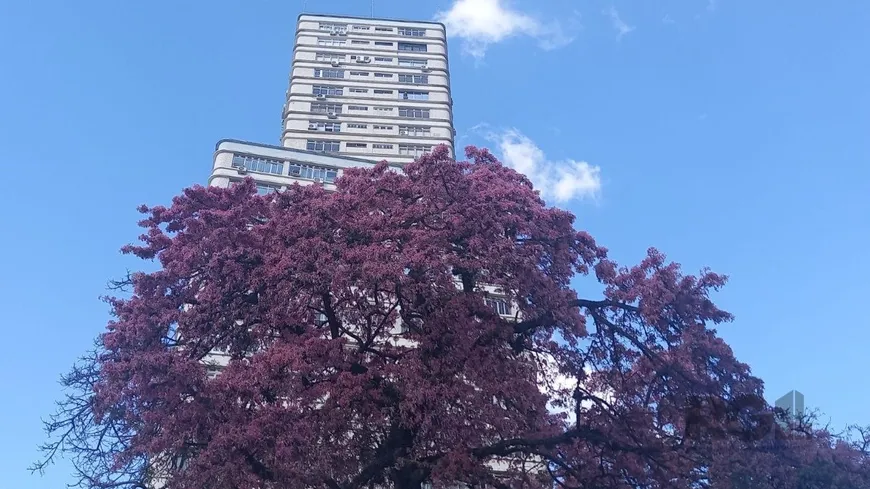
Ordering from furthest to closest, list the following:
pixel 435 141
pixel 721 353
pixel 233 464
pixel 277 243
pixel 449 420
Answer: pixel 435 141 < pixel 277 243 < pixel 721 353 < pixel 449 420 < pixel 233 464

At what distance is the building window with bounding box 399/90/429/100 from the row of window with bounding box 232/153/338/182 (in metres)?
10.6

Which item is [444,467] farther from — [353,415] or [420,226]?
[420,226]

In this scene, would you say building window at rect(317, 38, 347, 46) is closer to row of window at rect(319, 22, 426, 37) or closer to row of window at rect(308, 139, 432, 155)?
row of window at rect(319, 22, 426, 37)

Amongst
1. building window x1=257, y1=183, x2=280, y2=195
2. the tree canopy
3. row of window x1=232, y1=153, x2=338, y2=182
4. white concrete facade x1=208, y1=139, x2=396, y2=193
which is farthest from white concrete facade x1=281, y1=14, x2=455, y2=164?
the tree canopy

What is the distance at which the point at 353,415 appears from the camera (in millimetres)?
11914

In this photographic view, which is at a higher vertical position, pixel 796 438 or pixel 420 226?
pixel 420 226

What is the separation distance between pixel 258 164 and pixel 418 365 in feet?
60.9

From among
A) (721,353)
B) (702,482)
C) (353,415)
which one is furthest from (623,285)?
(353,415)

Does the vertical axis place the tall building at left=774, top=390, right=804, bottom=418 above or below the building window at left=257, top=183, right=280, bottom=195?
below

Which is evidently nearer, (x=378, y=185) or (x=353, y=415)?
(x=353, y=415)

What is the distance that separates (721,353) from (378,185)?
21.6ft

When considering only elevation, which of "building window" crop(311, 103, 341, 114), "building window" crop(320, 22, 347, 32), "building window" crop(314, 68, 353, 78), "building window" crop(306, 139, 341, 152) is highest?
"building window" crop(320, 22, 347, 32)

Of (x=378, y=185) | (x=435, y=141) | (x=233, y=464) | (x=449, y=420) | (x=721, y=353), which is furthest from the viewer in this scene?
(x=435, y=141)

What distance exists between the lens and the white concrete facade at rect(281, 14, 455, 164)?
120ft
